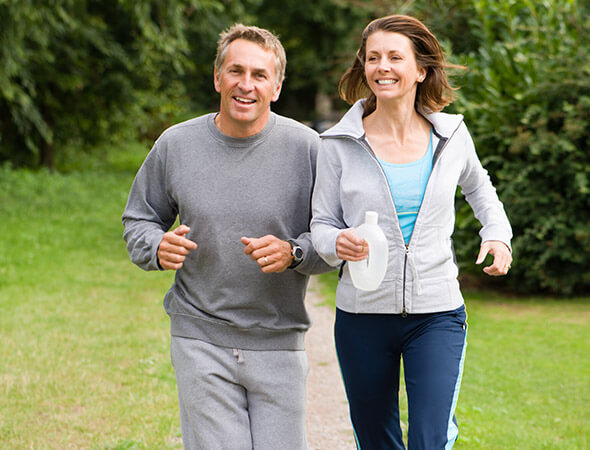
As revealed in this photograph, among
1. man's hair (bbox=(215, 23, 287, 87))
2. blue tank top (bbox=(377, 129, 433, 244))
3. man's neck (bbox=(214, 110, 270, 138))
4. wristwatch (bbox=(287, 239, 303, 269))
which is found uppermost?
man's hair (bbox=(215, 23, 287, 87))

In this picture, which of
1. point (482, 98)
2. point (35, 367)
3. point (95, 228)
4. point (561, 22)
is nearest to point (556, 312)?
point (482, 98)

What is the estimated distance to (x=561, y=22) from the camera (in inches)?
Answer: 353

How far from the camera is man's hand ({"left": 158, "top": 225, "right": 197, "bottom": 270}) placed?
282 cm

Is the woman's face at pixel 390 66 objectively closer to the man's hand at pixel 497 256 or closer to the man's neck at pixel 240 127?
the man's neck at pixel 240 127

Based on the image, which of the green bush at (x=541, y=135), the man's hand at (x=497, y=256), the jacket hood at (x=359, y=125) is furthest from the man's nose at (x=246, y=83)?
the green bush at (x=541, y=135)

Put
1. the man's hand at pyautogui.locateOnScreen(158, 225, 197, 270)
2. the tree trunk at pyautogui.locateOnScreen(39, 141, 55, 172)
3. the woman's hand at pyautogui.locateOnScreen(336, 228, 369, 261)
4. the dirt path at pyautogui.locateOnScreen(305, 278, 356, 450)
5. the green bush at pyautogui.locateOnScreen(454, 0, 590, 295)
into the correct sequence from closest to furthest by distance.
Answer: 1. the woman's hand at pyautogui.locateOnScreen(336, 228, 369, 261)
2. the man's hand at pyautogui.locateOnScreen(158, 225, 197, 270)
3. the dirt path at pyautogui.locateOnScreen(305, 278, 356, 450)
4. the green bush at pyautogui.locateOnScreen(454, 0, 590, 295)
5. the tree trunk at pyautogui.locateOnScreen(39, 141, 55, 172)

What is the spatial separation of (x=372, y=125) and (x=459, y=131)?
341 mm

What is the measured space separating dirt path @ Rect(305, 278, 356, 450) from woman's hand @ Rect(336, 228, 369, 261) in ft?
7.88

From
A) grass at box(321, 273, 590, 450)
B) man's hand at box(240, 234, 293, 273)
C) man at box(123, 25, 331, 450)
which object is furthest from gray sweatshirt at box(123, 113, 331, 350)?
grass at box(321, 273, 590, 450)

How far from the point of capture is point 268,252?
280 cm

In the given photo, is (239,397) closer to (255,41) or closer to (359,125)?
(359,125)

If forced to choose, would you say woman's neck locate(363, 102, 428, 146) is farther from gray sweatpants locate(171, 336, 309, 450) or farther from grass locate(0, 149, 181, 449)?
grass locate(0, 149, 181, 449)

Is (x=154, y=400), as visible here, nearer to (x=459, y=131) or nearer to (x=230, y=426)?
(x=230, y=426)

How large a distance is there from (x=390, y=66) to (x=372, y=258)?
764mm
